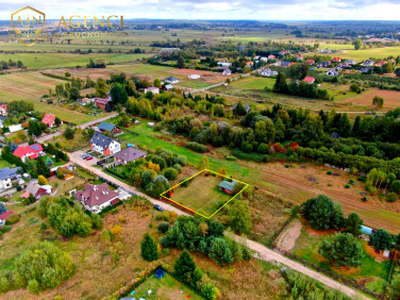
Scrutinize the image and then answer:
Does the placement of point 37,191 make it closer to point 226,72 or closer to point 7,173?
point 7,173

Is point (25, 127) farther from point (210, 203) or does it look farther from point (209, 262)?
point (209, 262)

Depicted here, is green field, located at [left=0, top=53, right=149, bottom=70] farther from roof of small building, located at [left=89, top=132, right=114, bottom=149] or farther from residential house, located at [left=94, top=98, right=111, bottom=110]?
roof of small building, located at [left=89, top=132, right=114, bottom=149]

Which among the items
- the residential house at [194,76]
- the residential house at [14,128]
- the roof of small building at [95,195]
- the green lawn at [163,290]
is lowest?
the green lawn at [163,290]

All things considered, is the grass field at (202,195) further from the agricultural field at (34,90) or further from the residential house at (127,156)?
the agricultural field at (34,90)

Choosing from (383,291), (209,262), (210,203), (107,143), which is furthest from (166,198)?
(383,291)

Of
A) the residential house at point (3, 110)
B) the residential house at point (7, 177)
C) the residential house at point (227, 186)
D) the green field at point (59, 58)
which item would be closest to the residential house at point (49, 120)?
the residential house at point (3, 110)

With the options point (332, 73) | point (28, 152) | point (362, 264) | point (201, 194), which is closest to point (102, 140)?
point (28, 152)

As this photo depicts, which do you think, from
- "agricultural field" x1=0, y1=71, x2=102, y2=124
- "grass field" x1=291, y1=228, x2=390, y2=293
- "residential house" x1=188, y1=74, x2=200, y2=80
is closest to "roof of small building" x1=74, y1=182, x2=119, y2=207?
"grass field" x1=291, y1=228, x2=390, y2=293
